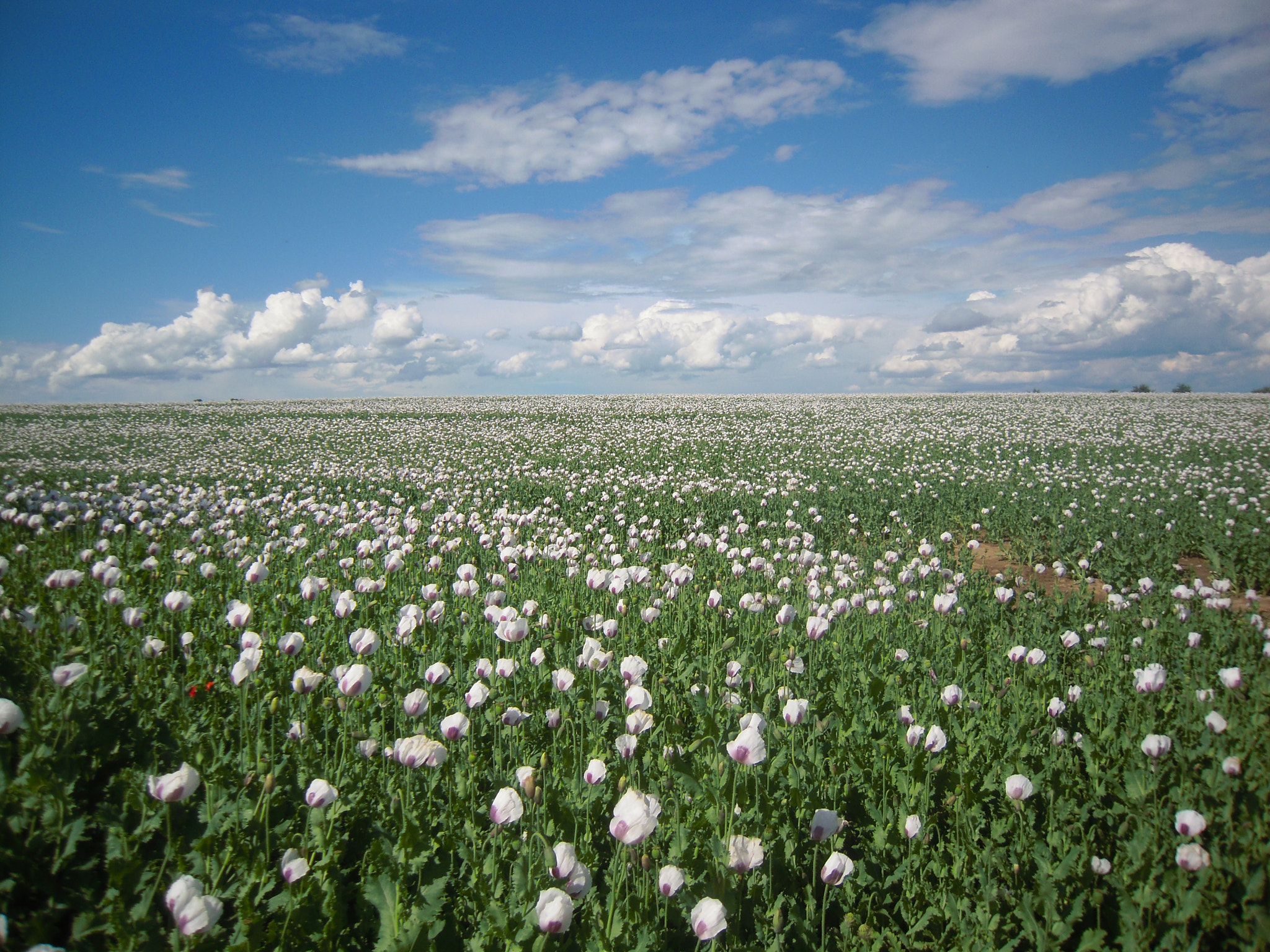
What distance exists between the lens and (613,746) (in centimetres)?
337

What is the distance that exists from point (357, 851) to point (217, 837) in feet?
1.82

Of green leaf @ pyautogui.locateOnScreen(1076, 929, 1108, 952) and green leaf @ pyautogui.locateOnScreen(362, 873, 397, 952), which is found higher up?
green leaf @ pyautogui.locateOnScreen(362, 873, 397, 952)

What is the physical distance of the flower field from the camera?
7.04 ft

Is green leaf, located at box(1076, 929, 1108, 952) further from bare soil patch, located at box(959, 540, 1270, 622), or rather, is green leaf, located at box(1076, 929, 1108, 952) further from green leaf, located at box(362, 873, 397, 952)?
bare soil patch, located at box(959, 540, 1270, 622)

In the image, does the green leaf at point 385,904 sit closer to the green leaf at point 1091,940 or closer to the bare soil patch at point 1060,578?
the green leaf at point 1091,940

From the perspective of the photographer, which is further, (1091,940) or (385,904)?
(1091,940)

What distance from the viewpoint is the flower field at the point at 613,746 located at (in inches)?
84.5

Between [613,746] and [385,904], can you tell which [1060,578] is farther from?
[385,904]

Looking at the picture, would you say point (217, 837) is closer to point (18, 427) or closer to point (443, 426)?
point (443, 426)

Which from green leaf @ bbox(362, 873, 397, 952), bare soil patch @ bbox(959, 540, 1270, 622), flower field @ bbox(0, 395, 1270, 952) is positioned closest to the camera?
green leaf @ bbox(362, 873, 397, 952)

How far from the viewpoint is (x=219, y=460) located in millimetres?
15188

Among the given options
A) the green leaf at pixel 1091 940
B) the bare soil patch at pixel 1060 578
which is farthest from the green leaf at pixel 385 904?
the bare soil patch at pixel 1060 578

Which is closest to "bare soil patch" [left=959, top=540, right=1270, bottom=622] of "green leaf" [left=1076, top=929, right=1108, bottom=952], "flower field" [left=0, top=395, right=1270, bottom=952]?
"flower field" [left=0, top=395, right=1270, bottom=952]

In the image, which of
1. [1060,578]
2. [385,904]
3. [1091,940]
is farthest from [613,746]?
[1060,578]
